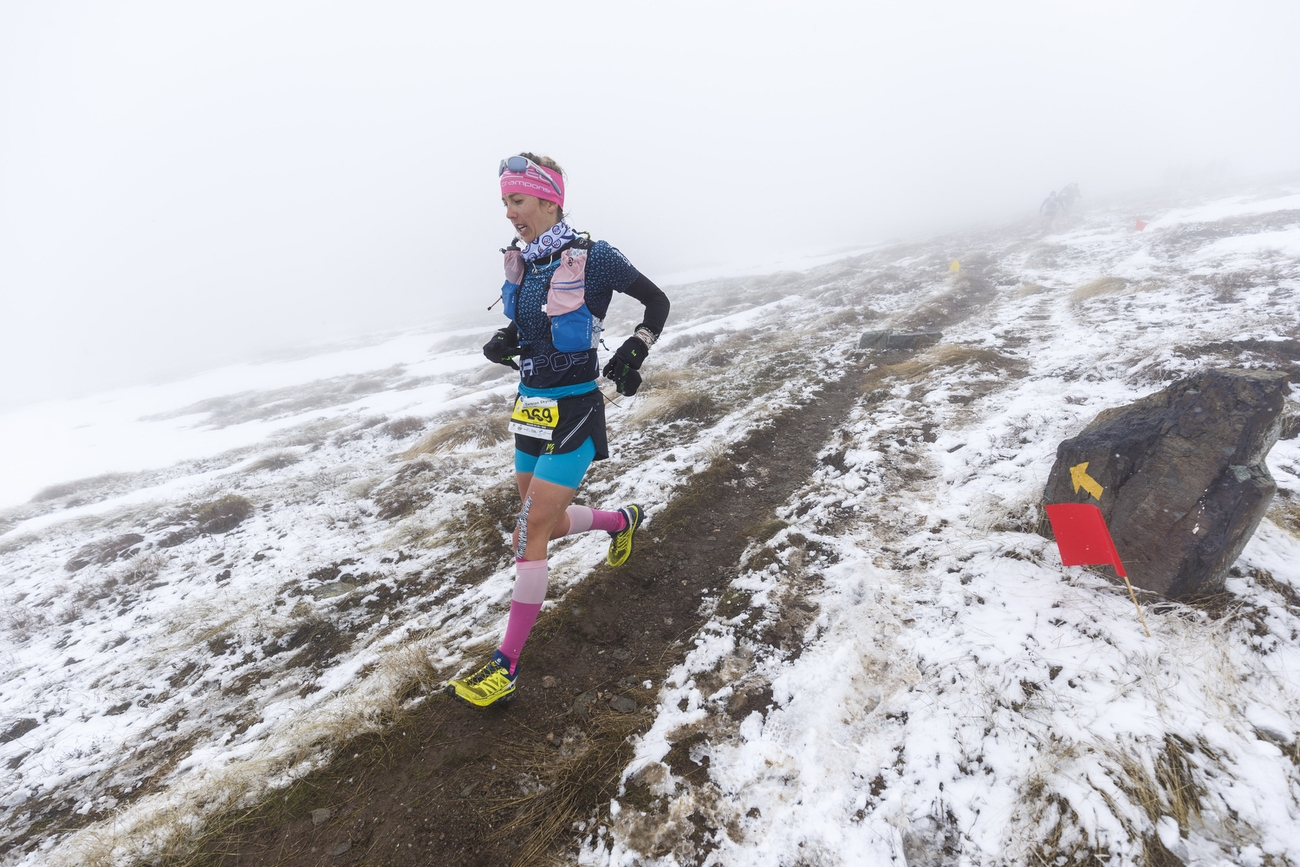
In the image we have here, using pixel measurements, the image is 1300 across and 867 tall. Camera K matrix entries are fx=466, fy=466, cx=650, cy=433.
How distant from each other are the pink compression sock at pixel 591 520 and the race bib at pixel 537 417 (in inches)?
38.3

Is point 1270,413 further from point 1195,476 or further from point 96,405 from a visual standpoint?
point 96,405

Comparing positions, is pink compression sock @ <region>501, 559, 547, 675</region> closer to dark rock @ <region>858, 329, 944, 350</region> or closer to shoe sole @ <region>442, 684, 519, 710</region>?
shoe sole @ <region>442, 684, 519, 710</region>

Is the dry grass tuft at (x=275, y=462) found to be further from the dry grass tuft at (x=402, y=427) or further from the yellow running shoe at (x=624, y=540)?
the yellow running shoe at (x=624, y=540)

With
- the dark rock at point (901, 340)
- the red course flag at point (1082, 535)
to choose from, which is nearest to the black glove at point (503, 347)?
the red course flag at point (1082, 535)

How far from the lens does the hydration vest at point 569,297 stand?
335cm

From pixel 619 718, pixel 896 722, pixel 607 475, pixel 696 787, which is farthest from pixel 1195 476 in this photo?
pixel 607 475

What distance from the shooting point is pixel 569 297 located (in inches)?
132

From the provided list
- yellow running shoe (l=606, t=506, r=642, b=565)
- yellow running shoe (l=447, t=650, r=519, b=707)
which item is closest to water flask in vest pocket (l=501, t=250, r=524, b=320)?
yellow running shoe (l=606, t=506, r=642, b=565)

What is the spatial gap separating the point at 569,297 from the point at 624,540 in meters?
2.65

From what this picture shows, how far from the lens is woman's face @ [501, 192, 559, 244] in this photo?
3.45 m

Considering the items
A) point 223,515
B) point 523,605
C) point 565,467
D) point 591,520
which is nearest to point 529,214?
point 565,467

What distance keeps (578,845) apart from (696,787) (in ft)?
2.49

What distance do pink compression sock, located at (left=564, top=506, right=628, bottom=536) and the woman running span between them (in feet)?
2.15

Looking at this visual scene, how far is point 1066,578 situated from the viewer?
147 inches
